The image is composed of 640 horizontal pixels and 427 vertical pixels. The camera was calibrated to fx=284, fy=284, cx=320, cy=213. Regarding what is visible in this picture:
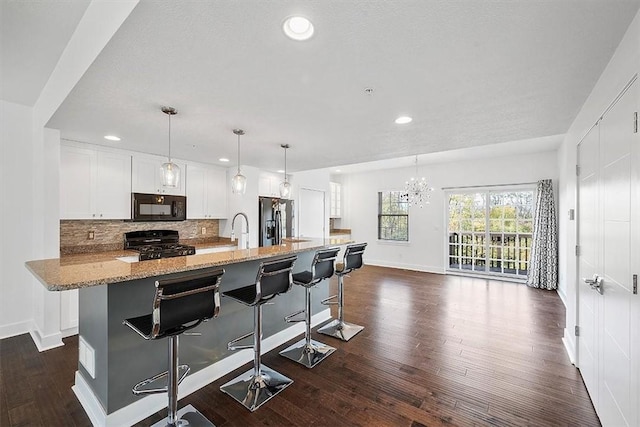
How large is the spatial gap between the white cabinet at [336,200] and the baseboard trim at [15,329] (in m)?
6.38

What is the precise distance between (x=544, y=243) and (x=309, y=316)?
5.26 metres

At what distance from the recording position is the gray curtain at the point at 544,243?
5504 mm

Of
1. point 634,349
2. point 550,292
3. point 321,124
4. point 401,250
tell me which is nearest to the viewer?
point 634,349

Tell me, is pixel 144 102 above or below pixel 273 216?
above

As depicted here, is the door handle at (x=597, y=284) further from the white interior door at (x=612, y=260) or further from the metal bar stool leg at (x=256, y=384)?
the metal bar stool leg at (x=256, y=384)

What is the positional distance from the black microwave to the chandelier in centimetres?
521

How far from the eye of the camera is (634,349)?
4.76 ft

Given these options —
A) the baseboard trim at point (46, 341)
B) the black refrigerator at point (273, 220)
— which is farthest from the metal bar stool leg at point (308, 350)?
the black refrigerator at point (273, 220)

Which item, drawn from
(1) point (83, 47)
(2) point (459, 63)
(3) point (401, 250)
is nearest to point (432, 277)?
(3) point (401, 250)

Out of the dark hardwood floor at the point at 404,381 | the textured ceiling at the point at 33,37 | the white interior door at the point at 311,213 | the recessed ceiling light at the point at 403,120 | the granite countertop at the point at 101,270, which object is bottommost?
the dark hardwood floor at the point at 404,381

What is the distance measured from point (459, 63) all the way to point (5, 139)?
4475 millimetres

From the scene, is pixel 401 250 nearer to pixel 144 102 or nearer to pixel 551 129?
pixel 551 129

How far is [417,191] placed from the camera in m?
6.93

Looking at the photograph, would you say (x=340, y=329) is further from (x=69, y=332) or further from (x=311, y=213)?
(x=311, y=213)
